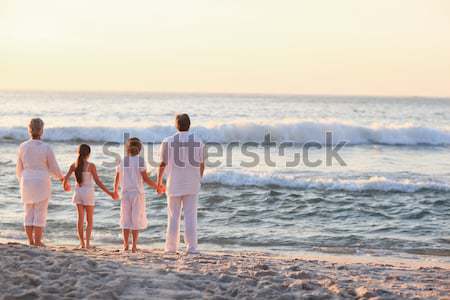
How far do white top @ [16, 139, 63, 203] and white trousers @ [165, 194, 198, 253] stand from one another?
1339 mm

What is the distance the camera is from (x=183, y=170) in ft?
23.5

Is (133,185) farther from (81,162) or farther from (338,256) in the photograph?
(338,256)

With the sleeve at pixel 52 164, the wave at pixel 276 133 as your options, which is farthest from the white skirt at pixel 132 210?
the wave at pixel 276 133

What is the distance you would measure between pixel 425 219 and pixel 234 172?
526 cm

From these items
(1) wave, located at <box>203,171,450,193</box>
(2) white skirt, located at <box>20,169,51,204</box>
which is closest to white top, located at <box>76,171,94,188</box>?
(2) white skirt, located at <box>20,169,51,204</box>

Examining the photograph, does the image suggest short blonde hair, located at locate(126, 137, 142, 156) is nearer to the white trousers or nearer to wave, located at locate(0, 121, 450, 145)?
the white trousers

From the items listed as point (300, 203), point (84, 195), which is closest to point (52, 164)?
point (84, 195)

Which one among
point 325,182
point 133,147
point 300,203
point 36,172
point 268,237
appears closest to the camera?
point 36,172

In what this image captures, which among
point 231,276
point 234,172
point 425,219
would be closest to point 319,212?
point 425,219

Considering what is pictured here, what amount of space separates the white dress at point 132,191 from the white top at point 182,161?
480 mm

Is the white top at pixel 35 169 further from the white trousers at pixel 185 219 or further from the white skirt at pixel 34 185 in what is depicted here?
the white trousers at pixel 185 219

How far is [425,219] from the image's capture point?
10.7 meters

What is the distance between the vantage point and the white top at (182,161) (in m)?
7.09

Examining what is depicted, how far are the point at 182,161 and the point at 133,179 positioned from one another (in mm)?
735
